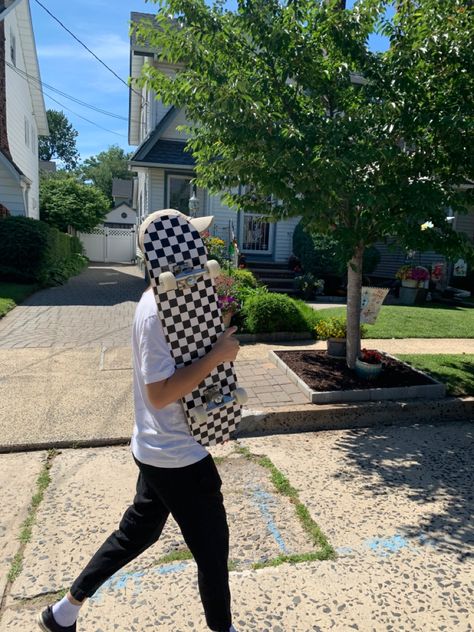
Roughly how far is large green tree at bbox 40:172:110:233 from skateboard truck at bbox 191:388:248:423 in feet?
81.9

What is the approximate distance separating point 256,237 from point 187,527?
45.1 ft

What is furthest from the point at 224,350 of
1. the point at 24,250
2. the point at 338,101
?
the point at 24,250

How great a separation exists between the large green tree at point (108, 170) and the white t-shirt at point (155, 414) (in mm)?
69246

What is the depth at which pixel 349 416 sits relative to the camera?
4867 mm

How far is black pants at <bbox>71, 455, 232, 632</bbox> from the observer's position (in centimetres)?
190

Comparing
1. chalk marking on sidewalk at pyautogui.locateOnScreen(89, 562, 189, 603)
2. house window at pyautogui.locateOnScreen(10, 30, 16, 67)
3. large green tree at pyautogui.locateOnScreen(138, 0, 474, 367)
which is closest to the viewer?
chalk marking on sidewalk at pyautogui.locateOnScreen(89, 562, 189, 603)

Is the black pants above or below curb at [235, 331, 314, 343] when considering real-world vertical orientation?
above

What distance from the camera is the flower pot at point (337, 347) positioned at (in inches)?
250

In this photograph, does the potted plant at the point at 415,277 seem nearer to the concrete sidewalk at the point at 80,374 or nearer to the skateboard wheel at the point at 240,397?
the concrete sidewalk at the point at 80,374

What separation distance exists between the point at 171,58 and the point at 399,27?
2.38 meters

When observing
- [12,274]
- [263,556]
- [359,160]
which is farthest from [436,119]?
[12,274]

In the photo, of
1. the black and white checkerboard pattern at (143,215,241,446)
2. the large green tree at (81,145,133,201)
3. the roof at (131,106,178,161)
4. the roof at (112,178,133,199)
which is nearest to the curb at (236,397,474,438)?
the black and white checkerboard pattern at (143,215,241,446)

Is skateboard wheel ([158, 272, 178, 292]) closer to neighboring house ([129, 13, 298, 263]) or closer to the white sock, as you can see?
the white sock

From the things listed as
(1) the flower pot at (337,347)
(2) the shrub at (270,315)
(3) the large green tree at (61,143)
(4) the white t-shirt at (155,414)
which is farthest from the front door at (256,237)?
(3) the large green tree at (61,143)
